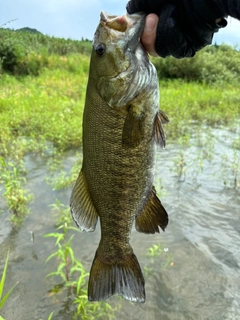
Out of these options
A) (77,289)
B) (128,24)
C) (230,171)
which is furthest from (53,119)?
(128,24)

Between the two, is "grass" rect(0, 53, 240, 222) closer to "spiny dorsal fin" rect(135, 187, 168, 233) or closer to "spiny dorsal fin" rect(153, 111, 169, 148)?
"spiny dorsal fin" rect(135, 187, 168, 233)

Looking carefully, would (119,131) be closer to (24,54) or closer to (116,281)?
(116,281)

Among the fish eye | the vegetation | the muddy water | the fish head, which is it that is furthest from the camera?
the vegetation

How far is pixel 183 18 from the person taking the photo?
1.86m

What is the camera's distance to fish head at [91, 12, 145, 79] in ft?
6.10

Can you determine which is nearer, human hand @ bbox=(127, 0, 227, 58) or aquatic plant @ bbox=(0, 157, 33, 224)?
human hand @ bbox=(127, 0, 227, 58)

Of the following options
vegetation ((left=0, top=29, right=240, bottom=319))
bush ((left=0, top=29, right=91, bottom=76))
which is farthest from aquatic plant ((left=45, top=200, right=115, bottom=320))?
bush ((left=0, top=29, right=91, bottom=76))

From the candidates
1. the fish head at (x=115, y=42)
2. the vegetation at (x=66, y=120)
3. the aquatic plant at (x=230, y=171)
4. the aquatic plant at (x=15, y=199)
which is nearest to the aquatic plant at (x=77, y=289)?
the vegetation at (x=66, y=120)

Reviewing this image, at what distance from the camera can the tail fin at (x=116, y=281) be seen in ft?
7.45

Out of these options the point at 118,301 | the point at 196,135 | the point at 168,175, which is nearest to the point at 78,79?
the point at 196,135

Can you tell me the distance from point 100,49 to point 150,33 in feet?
0.96

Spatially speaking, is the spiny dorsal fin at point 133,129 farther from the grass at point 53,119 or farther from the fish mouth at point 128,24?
the grass at point 53,119

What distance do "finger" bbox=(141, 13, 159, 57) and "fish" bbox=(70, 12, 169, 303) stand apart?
3 centimetres

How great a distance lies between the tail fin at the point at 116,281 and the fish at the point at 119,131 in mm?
53
